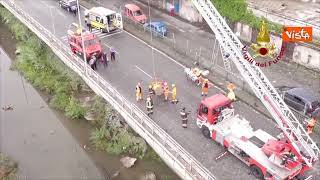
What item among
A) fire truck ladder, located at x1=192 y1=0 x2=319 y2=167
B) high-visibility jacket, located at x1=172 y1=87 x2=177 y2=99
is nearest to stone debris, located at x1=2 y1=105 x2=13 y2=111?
high-visibility jacket, located at x1=172 y1=87 x2=177 y2=99

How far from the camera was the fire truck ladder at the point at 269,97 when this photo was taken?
21016 mm

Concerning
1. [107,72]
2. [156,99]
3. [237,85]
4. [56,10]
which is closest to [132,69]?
[107,72]

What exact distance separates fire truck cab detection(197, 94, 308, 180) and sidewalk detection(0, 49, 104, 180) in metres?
8.42

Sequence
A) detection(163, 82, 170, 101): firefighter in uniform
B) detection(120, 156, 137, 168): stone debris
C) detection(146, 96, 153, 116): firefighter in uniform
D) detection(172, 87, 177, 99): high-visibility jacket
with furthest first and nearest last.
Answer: detection(163, 82, 170, 101): firefighter in uniform, detection(172, 87, 177, 99): high-visibility jacket, detection(120, 156, 137, 168): stone debris, detection(146, 96, 153, 116): firefighter in uniform

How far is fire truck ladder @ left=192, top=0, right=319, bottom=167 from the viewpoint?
21016mm

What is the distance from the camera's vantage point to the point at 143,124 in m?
25.7

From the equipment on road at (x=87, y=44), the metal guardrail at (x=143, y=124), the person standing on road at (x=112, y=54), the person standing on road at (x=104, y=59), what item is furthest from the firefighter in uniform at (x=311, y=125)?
the equipment on road at (x=87, y=44)

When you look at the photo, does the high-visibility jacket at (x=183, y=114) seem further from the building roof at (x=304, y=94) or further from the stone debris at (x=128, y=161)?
the building roof at (x=304, y=94)

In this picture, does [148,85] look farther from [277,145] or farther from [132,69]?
[277,145]

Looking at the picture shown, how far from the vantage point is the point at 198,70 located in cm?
3180

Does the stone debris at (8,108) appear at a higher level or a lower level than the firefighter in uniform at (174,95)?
lower

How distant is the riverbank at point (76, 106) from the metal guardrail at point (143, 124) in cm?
152

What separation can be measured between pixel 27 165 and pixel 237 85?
1625cm

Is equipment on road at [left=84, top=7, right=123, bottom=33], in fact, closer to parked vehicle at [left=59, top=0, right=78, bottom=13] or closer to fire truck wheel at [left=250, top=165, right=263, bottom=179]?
parked vehicle at [left=59, top=0, right=78, bottom=13]
